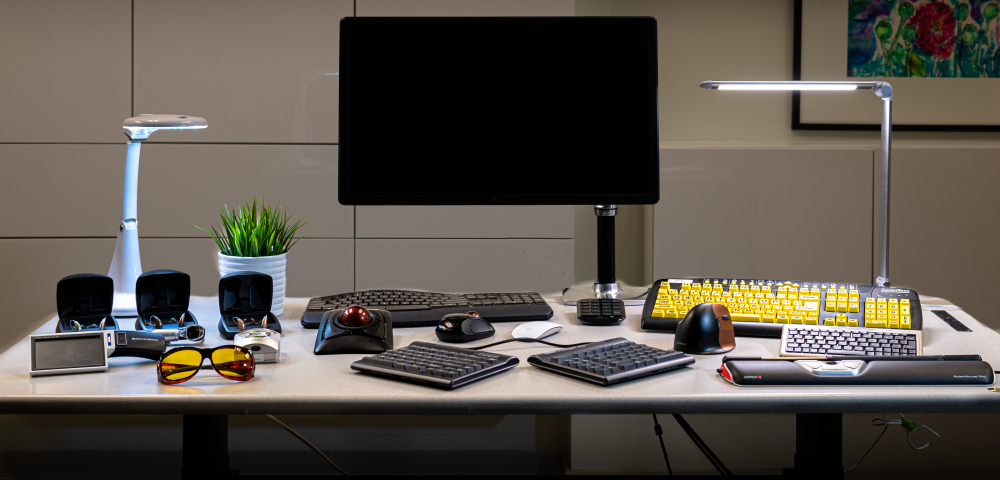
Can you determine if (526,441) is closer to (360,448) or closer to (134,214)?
(360,448)

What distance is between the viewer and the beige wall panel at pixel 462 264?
92.5 inches

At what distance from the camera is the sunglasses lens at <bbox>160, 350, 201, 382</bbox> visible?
0.95m

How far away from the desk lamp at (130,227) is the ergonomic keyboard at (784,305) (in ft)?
3.11

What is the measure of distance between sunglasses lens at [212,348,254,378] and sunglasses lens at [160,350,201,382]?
3 centimetres

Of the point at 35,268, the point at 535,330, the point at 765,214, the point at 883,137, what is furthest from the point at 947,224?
the point at 35,268

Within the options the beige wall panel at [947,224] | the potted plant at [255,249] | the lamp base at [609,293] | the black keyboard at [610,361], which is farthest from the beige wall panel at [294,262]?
the beige wall panel at [947,224]

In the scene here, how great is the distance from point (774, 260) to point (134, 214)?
6.01 ft

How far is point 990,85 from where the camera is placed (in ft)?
7.91

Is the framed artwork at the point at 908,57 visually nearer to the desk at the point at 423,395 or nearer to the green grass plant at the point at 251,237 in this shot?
the desk at the point at 423,395

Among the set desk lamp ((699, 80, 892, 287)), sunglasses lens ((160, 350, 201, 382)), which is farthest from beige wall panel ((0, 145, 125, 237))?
desk lamp ((699, 80, 892, 287))

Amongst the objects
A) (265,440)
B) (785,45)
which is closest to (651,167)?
(785,45)

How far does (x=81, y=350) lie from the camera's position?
1.01 metres

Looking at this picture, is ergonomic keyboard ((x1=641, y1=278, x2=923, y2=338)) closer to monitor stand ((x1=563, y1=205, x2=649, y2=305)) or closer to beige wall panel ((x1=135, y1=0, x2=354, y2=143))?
monitor stand ((x1=563, y1=205, x2=649, y2=305))

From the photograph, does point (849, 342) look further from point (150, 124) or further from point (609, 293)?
point (150, 124)
